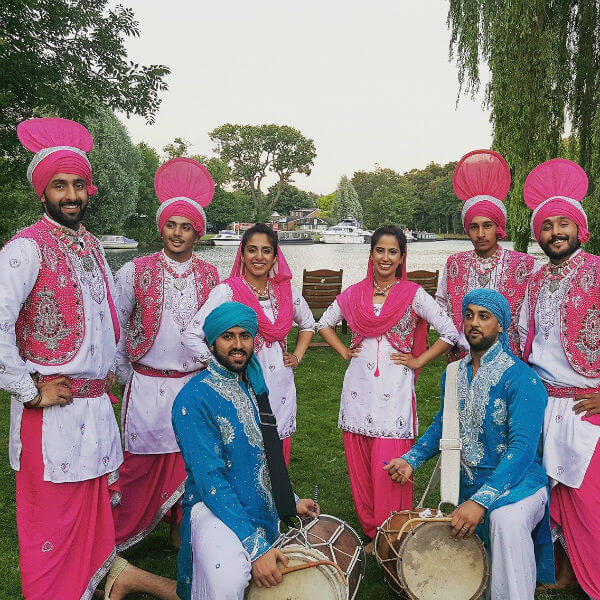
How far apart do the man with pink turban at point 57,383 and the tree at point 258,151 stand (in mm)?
56868

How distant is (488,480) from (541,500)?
1.06ft

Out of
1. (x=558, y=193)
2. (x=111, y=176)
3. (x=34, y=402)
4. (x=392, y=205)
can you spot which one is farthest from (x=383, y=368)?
(x=392, y=205)

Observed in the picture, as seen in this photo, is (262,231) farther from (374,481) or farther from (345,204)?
(345,204)

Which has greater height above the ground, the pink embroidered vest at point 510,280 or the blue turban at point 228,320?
the pink embroidered vest at point 510,280

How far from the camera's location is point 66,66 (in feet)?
27.3

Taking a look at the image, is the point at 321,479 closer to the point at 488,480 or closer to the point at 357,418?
the point at 357,418

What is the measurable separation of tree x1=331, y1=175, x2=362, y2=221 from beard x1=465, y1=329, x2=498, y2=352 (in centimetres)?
8844

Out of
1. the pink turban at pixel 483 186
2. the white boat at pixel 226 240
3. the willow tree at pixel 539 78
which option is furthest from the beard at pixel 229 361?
the white boat at pixel 226 240

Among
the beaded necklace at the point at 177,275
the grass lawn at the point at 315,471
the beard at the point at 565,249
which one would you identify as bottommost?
the grass lawn at the point at 315,471

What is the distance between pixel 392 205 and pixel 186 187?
3056 inches

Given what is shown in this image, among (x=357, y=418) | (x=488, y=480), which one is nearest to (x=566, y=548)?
(x=488, y=480)

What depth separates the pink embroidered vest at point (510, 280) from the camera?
4207 mm

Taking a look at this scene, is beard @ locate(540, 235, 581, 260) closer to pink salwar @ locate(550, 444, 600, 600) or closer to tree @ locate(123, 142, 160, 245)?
pink salwar @ locate(550, 444, 600, 600)

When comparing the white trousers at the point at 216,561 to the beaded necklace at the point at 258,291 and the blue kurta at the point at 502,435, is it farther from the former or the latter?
the beaded necklace at the point at 258,291
